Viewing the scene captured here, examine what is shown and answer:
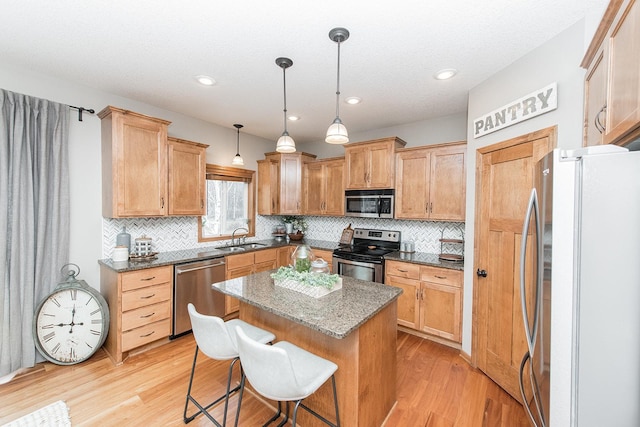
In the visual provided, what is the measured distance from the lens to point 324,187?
448 cm

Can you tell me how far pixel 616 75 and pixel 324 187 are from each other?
3.56 meters

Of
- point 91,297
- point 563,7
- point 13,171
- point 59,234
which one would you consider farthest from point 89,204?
point 563,7

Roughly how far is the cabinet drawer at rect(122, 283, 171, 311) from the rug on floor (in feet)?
2.71

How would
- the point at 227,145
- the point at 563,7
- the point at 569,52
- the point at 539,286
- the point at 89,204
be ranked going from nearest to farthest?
1. the point at 539,286
2. the point at 563,7
3. the point at 569,52
4. the point at 89,204
5. the point at 227,145

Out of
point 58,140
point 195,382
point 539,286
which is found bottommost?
point 195,382

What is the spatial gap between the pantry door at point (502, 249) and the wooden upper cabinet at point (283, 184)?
2.84 meters

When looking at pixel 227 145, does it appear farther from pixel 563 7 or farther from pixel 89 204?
pixel 563 7

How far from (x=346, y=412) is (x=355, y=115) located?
10.6 feet

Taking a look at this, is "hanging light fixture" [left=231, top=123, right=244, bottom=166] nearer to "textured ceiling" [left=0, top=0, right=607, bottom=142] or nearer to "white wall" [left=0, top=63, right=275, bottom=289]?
"textured ceiling" [left=0, top=0, right=607, bottom=142]

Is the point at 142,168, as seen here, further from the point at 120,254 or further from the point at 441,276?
the point at 441,276

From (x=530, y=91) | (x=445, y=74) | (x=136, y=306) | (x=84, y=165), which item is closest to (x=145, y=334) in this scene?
(x=136, y=306)

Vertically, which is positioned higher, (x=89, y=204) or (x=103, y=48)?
(x=103, y=48)

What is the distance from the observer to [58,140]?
262cm

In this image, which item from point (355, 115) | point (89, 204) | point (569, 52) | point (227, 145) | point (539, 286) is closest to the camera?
point (539, 286)
